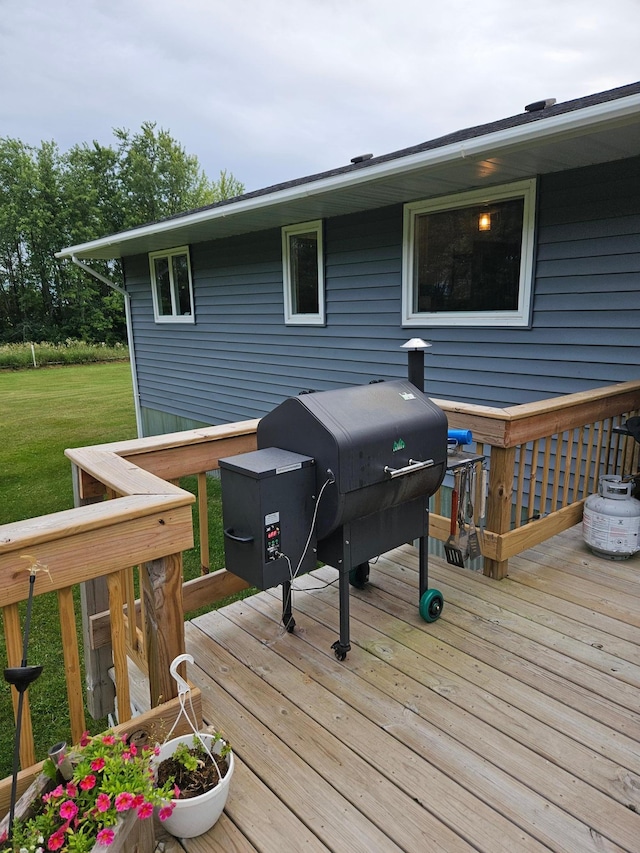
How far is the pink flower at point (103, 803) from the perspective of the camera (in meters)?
1.15

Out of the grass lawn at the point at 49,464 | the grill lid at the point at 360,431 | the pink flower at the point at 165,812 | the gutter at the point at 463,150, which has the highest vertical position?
the gutter at the point at 463,150

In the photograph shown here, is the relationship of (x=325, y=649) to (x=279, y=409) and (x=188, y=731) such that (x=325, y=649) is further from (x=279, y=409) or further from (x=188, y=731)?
(x=279, y=409)

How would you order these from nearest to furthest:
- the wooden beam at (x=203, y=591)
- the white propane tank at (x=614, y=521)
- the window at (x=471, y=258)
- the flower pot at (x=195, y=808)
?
1. the flower pot at (x=195, y=808)
2. the wooden beam at (x=203, y=591)
3. the white propane tank at (x=614, y=521)
4. the window at (x=471, y=258)

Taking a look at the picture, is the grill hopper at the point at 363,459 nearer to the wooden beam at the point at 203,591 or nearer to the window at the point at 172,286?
the wooden beam at the point at 203,591

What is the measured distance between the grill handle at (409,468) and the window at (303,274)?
13.9 ft

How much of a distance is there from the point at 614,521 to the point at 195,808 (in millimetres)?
2598

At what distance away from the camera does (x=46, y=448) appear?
9734mm

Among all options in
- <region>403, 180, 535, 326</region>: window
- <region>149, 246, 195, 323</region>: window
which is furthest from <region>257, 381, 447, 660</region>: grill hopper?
<region>149, 246, 195, 323</region>: window

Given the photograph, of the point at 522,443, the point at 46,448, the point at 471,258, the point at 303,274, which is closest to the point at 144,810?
the point at 522,443

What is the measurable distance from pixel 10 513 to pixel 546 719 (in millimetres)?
6234

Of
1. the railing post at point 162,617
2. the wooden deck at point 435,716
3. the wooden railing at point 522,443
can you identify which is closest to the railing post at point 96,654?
the wooden deck at point 435,716

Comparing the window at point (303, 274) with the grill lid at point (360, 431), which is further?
the window at point (303, 274)

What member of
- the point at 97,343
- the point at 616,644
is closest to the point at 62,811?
the point at 616,644

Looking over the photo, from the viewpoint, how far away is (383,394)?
228cm
